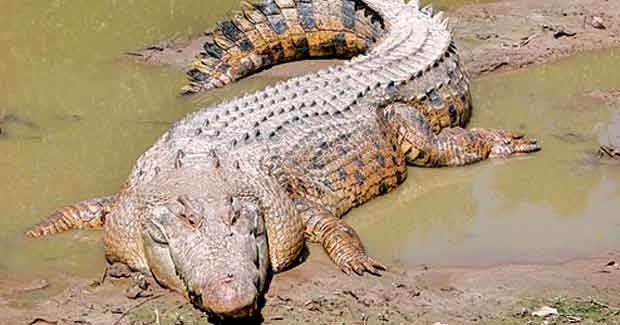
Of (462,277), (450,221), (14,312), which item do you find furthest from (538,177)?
(14,312)

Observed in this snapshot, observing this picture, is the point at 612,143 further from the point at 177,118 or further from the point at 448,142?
the point at 177,118

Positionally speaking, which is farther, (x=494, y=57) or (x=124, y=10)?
(x=124, y=10)

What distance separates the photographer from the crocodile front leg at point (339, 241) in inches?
218

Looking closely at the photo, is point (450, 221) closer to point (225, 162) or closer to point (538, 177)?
point (538, 177)

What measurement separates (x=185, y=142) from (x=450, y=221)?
1.77 meters

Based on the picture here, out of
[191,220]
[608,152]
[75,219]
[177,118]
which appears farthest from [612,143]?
[75,219]

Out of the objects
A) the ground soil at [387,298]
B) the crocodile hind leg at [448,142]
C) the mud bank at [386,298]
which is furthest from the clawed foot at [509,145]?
the mud bank at [386,298]

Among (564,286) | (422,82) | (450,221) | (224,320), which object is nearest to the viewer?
(224,320)

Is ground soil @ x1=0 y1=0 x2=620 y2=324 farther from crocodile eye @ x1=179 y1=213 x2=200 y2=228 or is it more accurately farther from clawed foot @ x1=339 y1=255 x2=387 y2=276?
crocodile eye @ x1=179 y1=213 x2=200 y2=228

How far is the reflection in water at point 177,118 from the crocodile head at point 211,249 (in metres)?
0.73

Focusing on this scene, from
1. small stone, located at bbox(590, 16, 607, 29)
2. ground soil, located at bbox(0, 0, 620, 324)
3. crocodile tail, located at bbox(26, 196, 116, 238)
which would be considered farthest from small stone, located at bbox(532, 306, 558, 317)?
small stone, located at bbox(590, 16, 607, 29)

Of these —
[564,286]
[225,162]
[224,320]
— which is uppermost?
[225,162]

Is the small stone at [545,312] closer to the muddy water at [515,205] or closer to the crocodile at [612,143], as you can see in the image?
the muddy water at [515,205]

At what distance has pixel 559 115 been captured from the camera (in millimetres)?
7941
